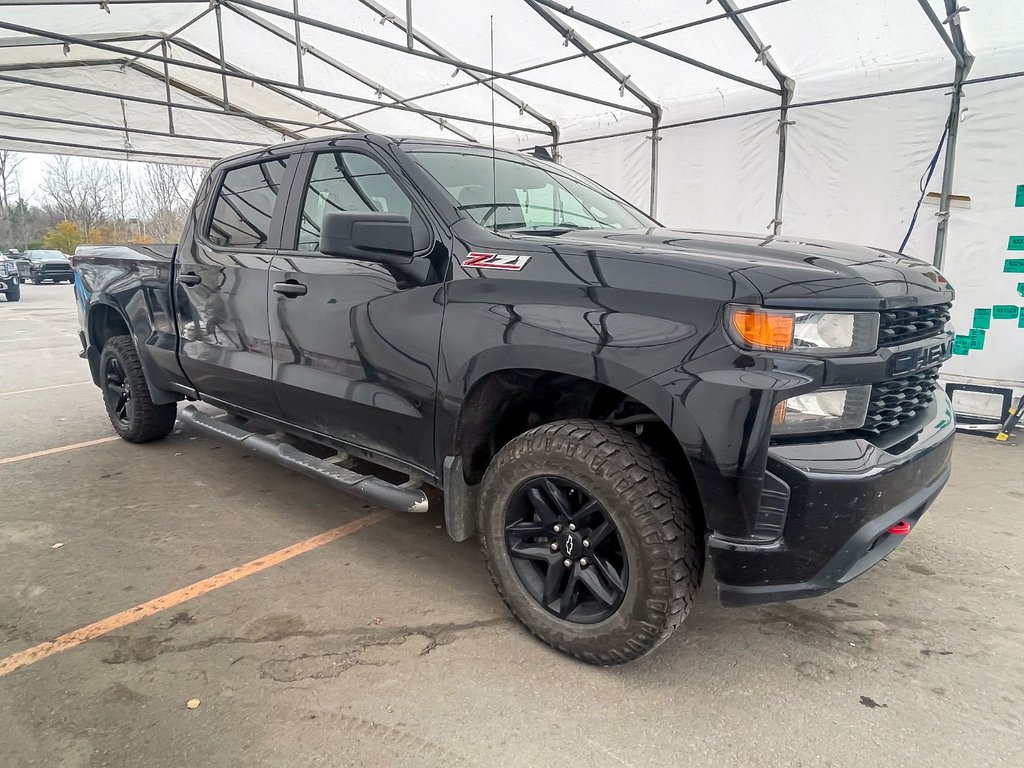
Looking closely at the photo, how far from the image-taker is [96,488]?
4062 millimetres

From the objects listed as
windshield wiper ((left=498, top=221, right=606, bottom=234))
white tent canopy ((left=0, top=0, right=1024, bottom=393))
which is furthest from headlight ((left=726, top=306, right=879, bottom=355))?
white tent canopy ((left=0, top=0, right=1024, bottom=393))

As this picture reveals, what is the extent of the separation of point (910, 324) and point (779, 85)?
6.24 meters

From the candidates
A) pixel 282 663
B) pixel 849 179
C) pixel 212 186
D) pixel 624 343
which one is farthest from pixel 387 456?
pixel 849 179

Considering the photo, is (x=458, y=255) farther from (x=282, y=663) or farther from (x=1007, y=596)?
(x=1007, y=596)

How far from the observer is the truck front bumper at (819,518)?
1846 millimetres

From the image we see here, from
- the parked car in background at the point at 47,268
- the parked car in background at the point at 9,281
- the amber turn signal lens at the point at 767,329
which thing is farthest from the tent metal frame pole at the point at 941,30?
the parked car in background at the point at 47,268

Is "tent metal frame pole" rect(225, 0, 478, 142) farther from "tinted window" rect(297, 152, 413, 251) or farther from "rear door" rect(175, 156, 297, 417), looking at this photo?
"tinted window" rect(297, 152, 413, 251)

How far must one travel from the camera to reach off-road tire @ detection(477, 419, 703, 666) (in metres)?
2.04

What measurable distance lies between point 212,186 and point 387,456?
2.23 metres

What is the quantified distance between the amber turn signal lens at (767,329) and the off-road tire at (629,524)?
20.5 inches

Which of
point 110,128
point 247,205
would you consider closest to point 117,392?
point 247,205

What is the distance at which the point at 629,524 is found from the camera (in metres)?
2.06

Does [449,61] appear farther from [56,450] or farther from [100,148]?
[100,148]

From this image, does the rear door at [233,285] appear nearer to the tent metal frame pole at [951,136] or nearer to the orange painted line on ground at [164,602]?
the orange painted line on ground at [164,602]
